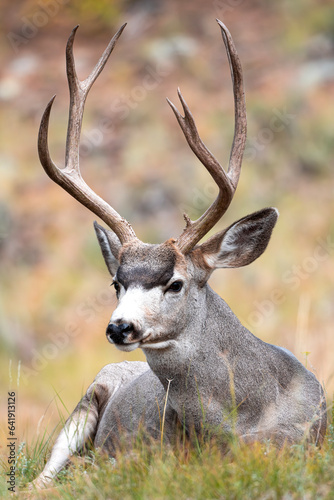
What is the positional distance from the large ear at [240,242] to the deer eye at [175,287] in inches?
14.1

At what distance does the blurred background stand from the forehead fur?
6.04m

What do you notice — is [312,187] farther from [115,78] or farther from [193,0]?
[193,0]

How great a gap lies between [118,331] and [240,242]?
1316 mm

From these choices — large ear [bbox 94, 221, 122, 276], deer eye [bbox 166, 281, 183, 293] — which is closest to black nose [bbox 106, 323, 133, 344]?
deer eye [bbox 166, 281, 183, 293]

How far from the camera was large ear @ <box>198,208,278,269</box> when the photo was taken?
5.62 metres

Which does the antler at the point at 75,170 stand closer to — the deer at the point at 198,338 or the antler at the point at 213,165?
the deer at the point at 198,338

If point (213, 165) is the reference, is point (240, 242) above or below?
below

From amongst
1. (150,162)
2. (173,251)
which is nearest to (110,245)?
(173,251)

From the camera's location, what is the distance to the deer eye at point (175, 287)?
17.4 feet

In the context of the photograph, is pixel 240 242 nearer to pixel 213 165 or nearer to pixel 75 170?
pixel 213 165

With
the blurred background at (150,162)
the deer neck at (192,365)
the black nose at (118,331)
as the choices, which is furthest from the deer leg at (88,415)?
the blurred background at (150,162)

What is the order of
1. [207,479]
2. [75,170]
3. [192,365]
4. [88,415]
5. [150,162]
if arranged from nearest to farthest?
[207,479]
[192,365]
[75,170]
[88,415]
[150,162]

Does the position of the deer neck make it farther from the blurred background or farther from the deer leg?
the blurred background

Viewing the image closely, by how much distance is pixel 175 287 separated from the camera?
531 centimetres
